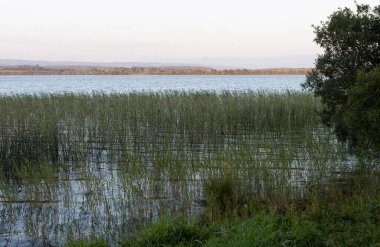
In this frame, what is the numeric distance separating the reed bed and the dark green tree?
1.18 meters

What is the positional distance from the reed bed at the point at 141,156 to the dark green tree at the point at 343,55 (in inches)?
46.5

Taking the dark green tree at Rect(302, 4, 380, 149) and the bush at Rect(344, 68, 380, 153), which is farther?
the dark green tree at Rect(302, 4, 380, 149)

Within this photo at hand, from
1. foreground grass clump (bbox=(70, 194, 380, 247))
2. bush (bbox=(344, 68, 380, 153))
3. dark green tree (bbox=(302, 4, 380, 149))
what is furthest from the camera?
dark green tree (bbox=(302, 4, 380, 149))

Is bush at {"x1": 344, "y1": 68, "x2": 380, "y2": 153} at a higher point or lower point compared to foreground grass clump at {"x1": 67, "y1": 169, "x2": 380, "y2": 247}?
higher

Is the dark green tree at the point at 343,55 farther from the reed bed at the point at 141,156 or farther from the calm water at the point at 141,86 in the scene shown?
the calm water at the point at 141,86

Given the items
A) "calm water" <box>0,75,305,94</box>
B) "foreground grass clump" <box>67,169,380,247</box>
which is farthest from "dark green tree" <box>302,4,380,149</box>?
"calm water" <box>0,75,305,94</box>

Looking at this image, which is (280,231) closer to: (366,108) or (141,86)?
(366,108)

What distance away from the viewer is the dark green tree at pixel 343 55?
11.1 metres

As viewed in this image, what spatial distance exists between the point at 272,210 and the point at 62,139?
9.52 meters

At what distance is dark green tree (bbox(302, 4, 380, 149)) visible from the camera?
36.4ft

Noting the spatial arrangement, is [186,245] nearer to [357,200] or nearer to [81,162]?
[357,200]

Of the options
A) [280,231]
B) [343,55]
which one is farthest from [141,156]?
[280,231]

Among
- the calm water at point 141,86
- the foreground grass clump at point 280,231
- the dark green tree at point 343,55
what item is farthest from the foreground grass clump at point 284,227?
the calm water at point 141,86

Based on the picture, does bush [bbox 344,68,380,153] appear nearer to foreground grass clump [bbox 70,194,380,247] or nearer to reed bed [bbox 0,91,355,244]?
reed bed [bbox 0,91,355,244]
